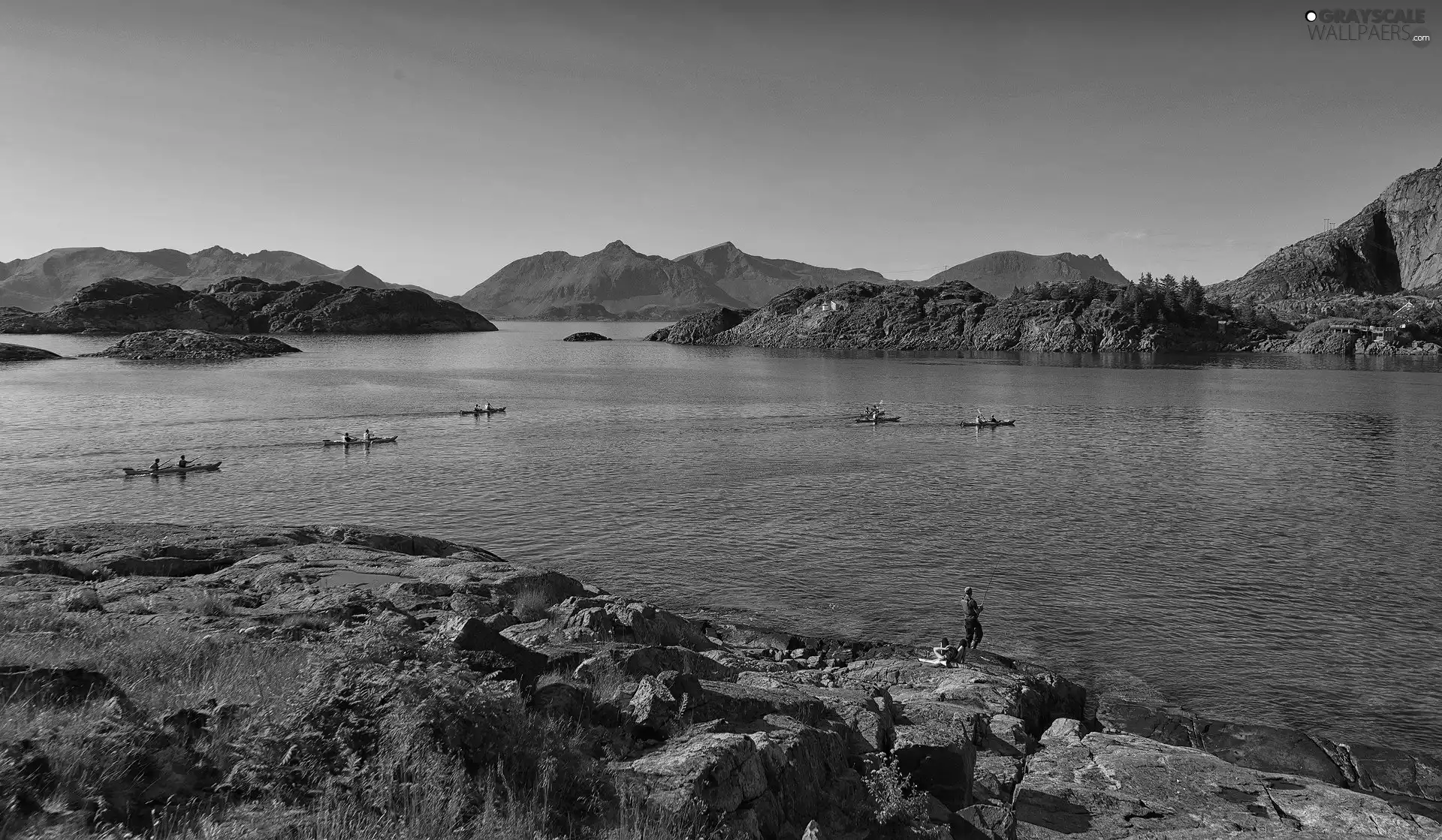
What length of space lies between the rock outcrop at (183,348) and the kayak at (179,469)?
134m

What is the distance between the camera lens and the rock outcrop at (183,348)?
174625 mm

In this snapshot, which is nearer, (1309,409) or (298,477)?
(298,477)

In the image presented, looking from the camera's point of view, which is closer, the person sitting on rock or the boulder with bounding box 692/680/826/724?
the boulder with bounding box 692/680/826/724

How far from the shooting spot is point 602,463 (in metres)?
61.2

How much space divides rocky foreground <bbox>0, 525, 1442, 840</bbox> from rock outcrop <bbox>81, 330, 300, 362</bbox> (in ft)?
593

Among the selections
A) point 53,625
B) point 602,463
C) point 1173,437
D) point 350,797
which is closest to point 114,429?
point 602,463

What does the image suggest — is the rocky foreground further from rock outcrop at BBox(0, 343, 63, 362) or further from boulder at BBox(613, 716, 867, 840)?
rock outcrop at BBox(0, 343, 63, 362)

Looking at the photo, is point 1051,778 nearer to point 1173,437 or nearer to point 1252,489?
point 1252,489

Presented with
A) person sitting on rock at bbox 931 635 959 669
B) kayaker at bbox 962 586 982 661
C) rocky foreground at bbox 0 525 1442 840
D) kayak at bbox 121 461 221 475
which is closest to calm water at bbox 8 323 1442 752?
kayak at bbox 121 461 221 475

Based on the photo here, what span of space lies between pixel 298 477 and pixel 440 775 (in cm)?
5345

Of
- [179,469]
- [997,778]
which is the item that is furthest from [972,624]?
[179,469]

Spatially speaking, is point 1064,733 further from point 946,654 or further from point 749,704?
point 749,704

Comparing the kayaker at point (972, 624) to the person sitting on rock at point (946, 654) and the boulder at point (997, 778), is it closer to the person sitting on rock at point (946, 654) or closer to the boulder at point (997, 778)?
the person sitting on rock at point (946, 654)

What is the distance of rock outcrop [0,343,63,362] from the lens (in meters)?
163
